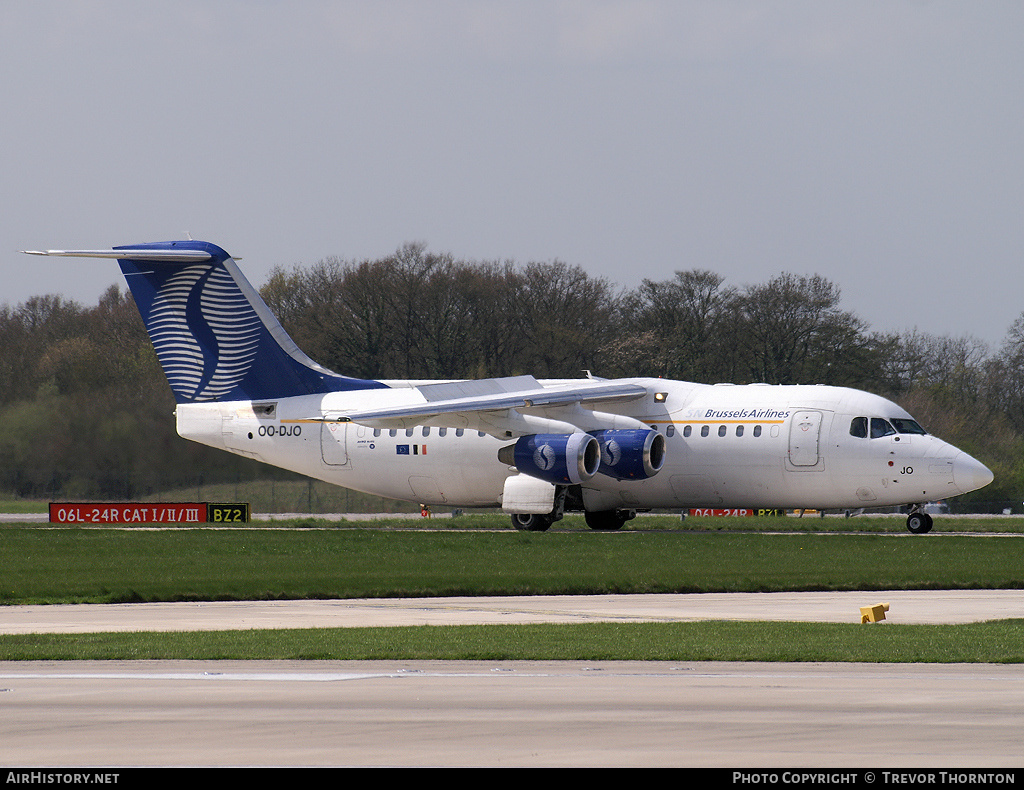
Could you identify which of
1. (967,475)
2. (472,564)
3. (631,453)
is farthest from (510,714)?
(967,475)

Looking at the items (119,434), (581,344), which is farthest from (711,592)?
(581,344)

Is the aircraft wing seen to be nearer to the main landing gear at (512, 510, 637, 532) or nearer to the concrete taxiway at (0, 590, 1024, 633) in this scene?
the main landing gear at (512, 510, 637, 532)

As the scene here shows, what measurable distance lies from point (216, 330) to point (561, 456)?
11477 millimetres

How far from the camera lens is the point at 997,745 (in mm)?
8367

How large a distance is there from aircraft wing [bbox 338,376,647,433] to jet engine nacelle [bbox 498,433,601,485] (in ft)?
2.89

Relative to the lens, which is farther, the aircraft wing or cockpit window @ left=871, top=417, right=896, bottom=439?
the aircraft wing

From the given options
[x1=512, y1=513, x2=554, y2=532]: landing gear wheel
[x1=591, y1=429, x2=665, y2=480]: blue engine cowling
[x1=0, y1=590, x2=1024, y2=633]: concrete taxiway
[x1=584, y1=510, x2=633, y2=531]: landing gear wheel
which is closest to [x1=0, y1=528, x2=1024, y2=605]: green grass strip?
[x1=0, y1=590, x2=1024, y2=633]: concrete taxiway

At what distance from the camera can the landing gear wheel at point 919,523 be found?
120 feet

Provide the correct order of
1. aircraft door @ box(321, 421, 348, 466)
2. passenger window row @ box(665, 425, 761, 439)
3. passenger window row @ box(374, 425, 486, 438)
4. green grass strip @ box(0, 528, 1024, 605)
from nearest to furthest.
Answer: green grass strip @ box(0, 528, 1024, 605) < passenger window row @ box(665, 425, 761, 439) < passenger window row @ box(374, 425, 486, 438) < aircraft door @ box(321, 421, 348, 466)

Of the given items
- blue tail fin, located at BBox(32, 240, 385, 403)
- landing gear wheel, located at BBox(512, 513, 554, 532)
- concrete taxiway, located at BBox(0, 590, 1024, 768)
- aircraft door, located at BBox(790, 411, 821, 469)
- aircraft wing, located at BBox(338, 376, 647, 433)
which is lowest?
concrete taxiway, located at BBox(0, 590, 1024, 768)

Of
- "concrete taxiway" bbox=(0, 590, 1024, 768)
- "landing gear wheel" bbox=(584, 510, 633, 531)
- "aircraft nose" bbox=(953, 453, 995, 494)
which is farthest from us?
"landing gear wheel" bbox=(584, 510, 633, 531)

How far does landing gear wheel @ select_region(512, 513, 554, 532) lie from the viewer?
128 ft

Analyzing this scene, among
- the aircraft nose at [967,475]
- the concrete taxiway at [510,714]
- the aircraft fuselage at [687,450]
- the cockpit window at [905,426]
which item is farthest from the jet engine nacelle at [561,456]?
the concrete taxiway at [510,714]

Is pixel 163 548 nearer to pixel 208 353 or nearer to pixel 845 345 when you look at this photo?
pixel 208 353
